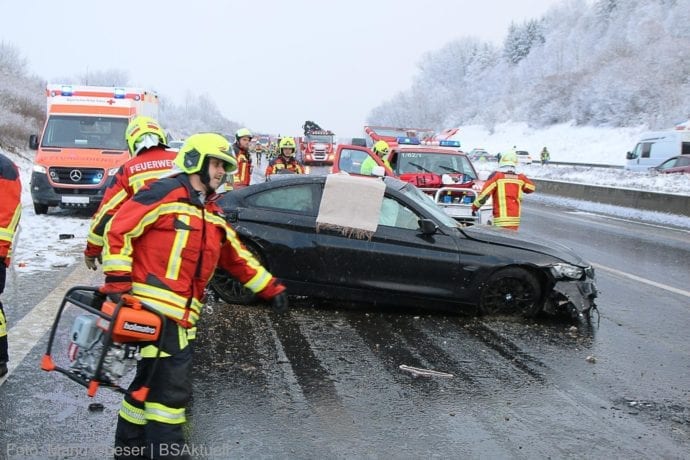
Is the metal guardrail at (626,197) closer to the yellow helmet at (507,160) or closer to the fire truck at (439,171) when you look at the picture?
the fire truck at (439,171)

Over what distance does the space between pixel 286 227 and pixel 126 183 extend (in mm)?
2273

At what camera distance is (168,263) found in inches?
125

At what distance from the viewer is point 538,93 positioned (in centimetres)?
8219

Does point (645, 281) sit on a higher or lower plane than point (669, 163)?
lower

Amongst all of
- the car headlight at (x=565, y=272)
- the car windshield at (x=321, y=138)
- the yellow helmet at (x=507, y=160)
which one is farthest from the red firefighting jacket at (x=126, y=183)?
the car windshield at (x=321, y=138)

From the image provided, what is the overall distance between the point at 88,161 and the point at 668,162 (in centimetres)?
2217

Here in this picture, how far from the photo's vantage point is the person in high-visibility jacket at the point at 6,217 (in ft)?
15.1

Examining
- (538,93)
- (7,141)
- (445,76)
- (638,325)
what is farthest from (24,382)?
(445,76)

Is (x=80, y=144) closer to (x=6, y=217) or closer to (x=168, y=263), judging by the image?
(x=6, y=217)

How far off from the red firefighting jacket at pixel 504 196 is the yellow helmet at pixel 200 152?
6287mm

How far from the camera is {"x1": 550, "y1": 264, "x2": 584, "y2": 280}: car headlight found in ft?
21.2

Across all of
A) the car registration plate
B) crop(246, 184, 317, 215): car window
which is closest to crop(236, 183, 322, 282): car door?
crop(246, 184, 317, 215): car window

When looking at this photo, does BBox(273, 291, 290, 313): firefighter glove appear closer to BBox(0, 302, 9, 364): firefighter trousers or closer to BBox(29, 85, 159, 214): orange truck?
BBox(0, 302, 9, 364): firefighter trousers

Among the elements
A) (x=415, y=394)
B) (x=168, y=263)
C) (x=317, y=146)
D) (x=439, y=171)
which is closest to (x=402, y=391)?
(x=415, y=394)
